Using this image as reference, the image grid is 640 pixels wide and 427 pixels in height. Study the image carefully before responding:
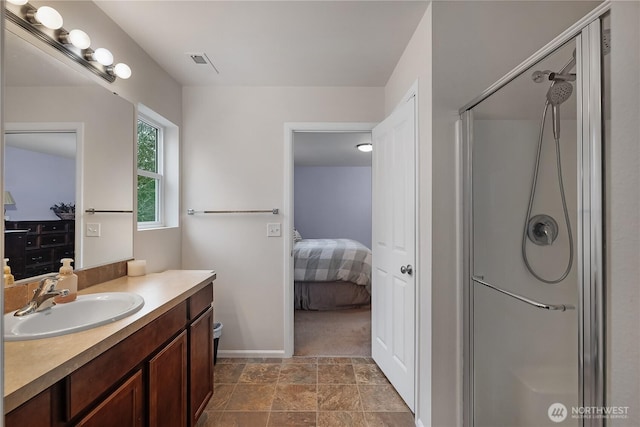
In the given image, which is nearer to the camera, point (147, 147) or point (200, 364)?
point (200, 364)

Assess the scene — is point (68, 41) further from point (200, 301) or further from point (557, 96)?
point (557, 96)

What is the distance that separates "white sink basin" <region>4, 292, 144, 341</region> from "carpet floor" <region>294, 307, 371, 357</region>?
5.52 ft

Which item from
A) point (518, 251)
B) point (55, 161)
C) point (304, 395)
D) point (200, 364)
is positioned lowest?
point (304, 395)

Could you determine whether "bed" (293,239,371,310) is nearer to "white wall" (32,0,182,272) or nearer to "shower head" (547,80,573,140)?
"white wall" (32,0,182,272)

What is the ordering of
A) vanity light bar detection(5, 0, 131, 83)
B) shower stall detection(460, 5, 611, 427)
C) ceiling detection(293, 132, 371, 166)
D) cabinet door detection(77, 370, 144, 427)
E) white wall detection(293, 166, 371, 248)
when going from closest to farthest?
cabinet door detection(77, 370, 144, 427) < vanity light bar detection(5, 0, 131, 83) < shower stall detection(460, 5, 611, 427) < ceiling detection(293, 132, 371, 166) < white wall detection(293, 166, 371, 248)

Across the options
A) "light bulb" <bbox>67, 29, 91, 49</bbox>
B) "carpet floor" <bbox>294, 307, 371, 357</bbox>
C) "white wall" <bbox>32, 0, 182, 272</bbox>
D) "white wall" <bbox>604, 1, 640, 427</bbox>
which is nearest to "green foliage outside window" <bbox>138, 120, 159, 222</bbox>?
"white wall" <bbox>32, 0, 182, 272</bbox>

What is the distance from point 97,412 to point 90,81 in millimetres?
1559

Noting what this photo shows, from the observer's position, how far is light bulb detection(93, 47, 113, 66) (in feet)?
5.09

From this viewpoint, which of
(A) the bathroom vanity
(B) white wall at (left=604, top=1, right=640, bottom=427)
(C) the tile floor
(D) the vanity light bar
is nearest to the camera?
(B) white wall at (left=604, top=1, right=640, bottom=427)

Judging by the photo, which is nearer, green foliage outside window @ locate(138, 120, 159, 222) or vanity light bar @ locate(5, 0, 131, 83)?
vanity light bar @ locate(5, 0, 131, 83)

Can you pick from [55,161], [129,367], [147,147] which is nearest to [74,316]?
[129,367]

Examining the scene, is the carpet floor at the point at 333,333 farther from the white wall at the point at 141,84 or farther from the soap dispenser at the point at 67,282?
the soap dispenser at the point at 67,282

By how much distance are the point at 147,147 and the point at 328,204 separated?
472 cm

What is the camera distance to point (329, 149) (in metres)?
4.95
